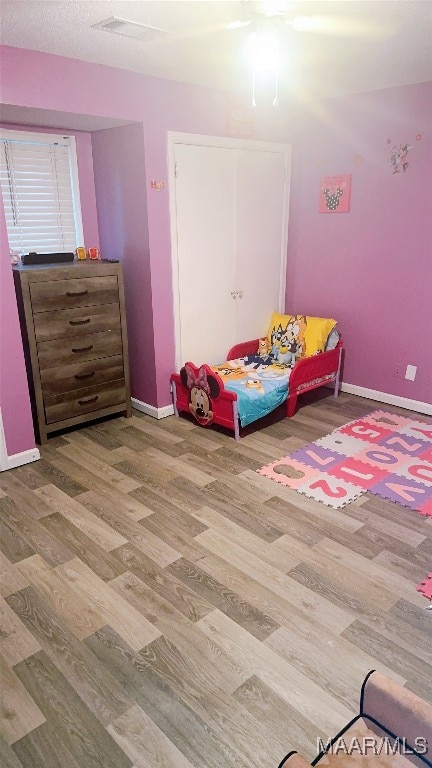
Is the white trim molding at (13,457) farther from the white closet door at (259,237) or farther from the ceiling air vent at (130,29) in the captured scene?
the ceiling air vent at (130,29)

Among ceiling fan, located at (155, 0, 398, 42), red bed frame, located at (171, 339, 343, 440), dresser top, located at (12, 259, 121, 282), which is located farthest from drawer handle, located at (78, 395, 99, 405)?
ceiling fan, located at (155, 0, 398, 42)

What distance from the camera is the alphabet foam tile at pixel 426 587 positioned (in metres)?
2.21

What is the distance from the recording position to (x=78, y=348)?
144 inches

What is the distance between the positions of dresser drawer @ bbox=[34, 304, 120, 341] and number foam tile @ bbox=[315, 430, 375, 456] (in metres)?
1.77

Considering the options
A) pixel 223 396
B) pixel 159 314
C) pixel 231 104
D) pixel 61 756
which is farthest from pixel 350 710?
pixel 231 104

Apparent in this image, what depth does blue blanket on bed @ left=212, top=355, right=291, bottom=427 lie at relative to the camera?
11.9ft

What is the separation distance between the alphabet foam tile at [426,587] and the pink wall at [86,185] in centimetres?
339

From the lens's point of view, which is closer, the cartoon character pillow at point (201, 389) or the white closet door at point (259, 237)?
the cartoon character pillow at point (201, 389)

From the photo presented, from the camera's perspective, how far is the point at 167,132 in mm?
3604

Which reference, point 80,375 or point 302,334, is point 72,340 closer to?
point 80,375

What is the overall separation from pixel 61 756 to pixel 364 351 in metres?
3.64

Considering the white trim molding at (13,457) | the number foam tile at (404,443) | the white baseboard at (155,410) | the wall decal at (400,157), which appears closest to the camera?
the white trim molding at (13,457)

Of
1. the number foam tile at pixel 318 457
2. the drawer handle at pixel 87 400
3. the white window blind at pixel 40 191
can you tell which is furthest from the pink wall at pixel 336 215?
the number foam tile at pixel 318 457

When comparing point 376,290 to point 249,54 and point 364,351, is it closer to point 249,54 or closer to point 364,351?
point 364,351
